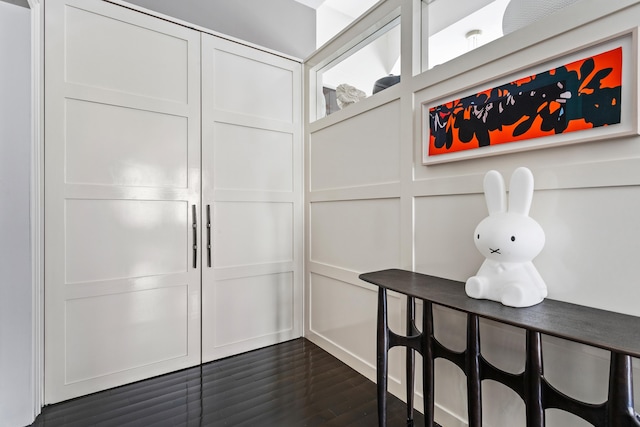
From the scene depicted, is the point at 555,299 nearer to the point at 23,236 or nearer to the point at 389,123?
the point at 389,123

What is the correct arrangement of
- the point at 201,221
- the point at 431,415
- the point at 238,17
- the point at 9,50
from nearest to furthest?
the point at 431,415 → the point at 9,50 → the point at 201,221 → the point at 238,17

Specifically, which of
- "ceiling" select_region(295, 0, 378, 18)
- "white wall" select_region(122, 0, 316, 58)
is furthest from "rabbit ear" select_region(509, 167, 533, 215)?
"ceiling" select_region(295, 0, 378, 18)

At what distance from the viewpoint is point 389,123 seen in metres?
1.91

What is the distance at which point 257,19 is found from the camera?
9.06 feet

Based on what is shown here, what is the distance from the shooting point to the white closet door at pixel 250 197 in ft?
7.68

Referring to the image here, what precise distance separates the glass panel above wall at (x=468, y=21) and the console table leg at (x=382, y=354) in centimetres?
126

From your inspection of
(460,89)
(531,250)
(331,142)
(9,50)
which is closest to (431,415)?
(531,250)

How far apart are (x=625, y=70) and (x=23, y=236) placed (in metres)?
2.68

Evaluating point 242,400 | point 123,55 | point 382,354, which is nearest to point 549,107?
point 382,354

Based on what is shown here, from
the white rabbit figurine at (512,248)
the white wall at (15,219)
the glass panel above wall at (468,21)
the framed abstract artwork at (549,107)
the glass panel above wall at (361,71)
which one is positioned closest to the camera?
the framed abstract artwork at (549,107)

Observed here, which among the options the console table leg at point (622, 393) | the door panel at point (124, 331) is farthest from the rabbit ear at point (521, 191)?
the door panel at point (124, 331)

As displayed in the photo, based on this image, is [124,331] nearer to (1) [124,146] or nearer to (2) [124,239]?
(2) [124,239]

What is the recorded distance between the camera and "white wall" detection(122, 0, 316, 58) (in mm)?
2434

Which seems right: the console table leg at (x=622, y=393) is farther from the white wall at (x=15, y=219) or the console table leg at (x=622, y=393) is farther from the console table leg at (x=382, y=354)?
the white wall at (x=15, y=219)
